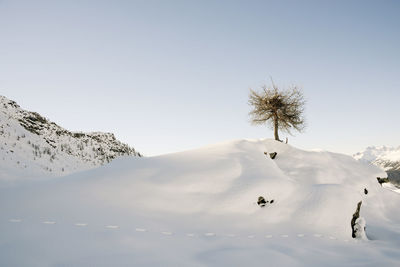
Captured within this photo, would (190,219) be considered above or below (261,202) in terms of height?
below

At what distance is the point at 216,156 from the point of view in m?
→ 9.91

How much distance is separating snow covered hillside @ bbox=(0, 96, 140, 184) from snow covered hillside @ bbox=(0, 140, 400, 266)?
6.44m

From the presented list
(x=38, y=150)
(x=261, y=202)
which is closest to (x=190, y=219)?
(x=261, y=202)

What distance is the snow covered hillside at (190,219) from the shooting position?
12.6 ft

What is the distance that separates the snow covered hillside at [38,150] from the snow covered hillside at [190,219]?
6.44 m

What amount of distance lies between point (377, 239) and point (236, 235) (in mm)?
4117

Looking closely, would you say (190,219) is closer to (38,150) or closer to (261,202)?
(261,202)

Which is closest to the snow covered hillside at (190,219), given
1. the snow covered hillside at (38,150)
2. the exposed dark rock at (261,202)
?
the exposed dark rock at (261,202)

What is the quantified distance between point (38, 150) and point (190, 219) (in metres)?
18.8

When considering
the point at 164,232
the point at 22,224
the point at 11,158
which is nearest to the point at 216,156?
the point at 164,232

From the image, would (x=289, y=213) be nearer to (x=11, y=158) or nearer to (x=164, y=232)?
(x=164, y=232)

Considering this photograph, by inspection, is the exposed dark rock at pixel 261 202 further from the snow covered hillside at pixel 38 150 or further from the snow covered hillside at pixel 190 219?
the snow covered hillside at pixel 38 150

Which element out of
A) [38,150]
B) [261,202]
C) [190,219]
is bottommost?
[190,219]

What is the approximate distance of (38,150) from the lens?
19156 millimetres
